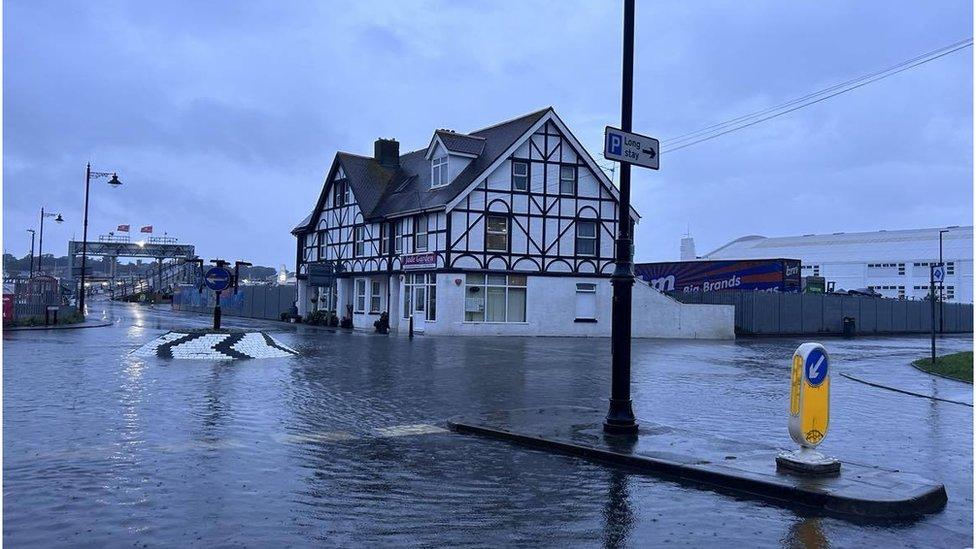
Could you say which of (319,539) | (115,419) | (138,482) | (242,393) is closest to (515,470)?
(319,539)

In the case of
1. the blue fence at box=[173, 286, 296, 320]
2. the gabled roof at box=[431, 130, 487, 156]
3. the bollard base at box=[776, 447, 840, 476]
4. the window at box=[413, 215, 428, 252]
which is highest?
the gabled roof at box=[431, 130, 487, 156]

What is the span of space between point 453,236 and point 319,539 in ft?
97.7

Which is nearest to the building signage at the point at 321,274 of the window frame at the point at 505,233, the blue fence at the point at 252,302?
the blue fence at the point at 252,302

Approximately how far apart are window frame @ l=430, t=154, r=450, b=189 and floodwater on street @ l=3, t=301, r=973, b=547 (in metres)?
21.5

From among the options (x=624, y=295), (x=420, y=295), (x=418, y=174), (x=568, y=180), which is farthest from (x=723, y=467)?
(x=418, y=174)

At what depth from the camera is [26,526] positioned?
556 centimetres

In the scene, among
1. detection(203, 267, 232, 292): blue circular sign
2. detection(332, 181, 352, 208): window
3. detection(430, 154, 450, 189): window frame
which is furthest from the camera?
detection(332, 181, 352, 208): window

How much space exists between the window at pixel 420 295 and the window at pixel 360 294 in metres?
4.59

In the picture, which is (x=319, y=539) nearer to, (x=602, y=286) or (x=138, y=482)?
(x=138, y=482)

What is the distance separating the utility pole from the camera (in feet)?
31.2

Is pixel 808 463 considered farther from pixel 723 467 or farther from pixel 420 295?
pixel 420 295

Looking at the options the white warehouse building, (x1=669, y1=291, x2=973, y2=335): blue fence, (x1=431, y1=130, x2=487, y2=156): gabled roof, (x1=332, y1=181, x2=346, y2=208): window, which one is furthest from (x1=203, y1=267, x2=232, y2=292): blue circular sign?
the white warehouse building

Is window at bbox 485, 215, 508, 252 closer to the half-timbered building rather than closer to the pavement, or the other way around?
the half-timbered building

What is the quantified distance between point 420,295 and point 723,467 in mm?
29903
